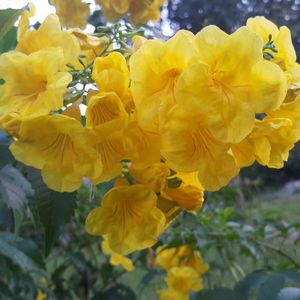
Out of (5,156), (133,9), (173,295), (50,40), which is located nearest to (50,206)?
(5,156)

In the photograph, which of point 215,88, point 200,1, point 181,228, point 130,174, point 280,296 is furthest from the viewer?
point 200,1

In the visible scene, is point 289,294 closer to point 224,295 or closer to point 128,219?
point 224,295

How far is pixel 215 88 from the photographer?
459 millimetres

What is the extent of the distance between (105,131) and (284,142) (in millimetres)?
186

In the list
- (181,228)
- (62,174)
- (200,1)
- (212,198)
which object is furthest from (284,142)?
(200,1)

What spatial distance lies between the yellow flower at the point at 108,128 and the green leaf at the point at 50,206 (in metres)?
0.16

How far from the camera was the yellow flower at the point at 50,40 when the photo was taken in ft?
1.76

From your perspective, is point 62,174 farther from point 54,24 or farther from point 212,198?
point 212,198

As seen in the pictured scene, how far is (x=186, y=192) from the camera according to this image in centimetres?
57

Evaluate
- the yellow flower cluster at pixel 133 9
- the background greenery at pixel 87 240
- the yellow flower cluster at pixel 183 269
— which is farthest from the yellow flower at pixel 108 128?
the yellow flower cluster at pixel 183 269

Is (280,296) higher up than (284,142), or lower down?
lower down

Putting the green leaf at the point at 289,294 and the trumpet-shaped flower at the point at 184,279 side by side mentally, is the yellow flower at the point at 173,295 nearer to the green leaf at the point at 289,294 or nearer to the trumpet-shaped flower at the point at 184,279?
the trumpet-shaped flower at the point at 184,279

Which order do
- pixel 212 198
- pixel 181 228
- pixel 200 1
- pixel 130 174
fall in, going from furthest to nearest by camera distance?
1. pixel 200 1
2. pixel 212 198
3. pixel 181 228
4. pixel 130 174

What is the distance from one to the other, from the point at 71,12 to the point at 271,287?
2.02 ft
